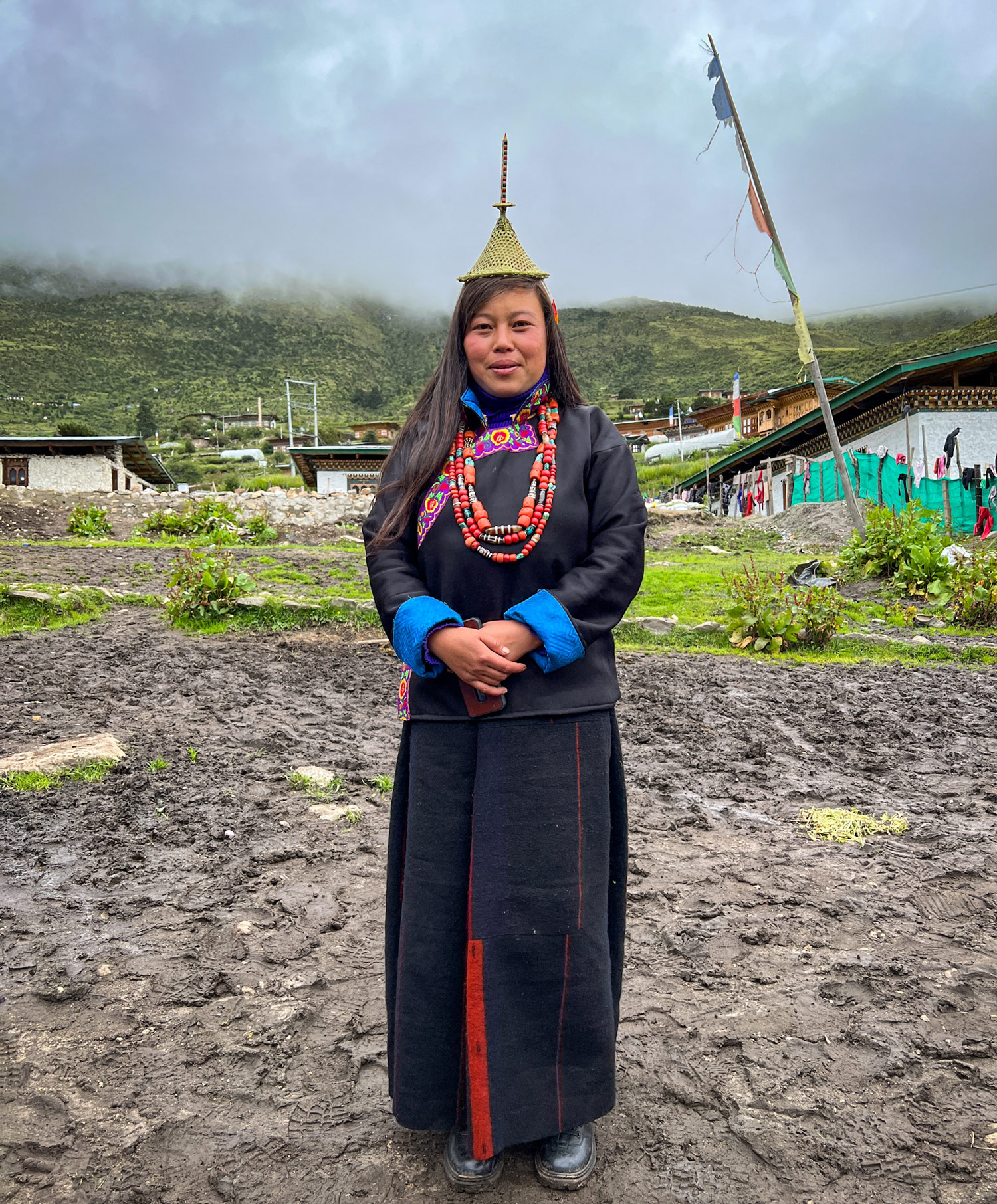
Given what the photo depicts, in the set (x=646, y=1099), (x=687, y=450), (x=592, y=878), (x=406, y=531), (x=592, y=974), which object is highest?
(x=687, y=450)

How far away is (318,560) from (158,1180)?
9574 mm

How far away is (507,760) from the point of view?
1.49 meters

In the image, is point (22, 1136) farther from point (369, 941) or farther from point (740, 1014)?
point (740, 1014)

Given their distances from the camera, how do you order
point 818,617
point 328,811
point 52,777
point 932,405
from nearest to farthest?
1. point 328,811
2. point 52,777
3. point 818,617
4. point 932,405

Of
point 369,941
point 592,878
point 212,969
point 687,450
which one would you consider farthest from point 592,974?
point 687,450

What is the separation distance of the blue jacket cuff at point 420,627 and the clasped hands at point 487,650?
0.07ft

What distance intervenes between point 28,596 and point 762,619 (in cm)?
703

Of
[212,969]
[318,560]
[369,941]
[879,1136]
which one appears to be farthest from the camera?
[318,560]

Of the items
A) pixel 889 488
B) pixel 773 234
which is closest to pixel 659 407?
pixel 889 488

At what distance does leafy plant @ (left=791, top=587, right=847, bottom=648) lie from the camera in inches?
268

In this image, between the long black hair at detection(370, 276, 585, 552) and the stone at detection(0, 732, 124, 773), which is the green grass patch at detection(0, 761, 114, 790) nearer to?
the stone at detection(0, 732, 124, 773)

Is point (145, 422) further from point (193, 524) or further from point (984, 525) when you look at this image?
point (984, 525)

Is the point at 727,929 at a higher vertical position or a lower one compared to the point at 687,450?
lower

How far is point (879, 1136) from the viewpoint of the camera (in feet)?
5.35
